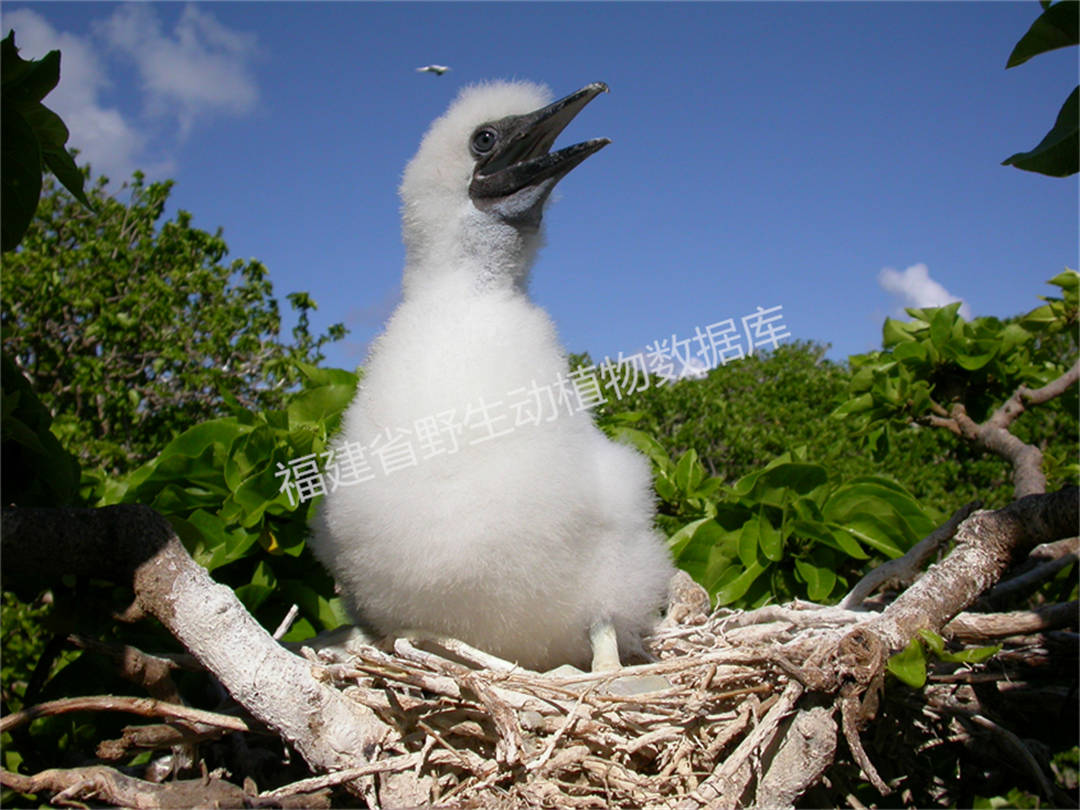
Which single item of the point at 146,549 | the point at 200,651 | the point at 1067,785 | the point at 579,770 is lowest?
the point at 1067,785

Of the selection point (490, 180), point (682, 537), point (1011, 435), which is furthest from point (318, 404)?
point (1011, 435)

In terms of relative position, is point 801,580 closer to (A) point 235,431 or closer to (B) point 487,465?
(B) point 487,465

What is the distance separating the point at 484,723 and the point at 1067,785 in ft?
6.88

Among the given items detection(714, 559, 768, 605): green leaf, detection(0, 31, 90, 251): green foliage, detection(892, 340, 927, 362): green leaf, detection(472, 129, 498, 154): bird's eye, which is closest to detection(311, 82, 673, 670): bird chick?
detection(472, 129, 498, 154): bird's eye

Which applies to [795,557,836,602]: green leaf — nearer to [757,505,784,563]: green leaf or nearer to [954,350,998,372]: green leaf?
[757,505,784,563]: green leaf

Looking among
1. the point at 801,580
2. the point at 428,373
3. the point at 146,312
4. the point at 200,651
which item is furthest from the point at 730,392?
the point at 200,651

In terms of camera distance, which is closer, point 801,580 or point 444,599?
point 444,599

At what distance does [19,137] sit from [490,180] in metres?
1.04

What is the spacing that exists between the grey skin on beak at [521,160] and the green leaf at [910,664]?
1.31 m

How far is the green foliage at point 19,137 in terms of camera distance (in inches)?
52.2

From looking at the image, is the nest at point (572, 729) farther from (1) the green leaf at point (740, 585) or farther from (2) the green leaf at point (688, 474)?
(2) the green leaf at point (688, 474)

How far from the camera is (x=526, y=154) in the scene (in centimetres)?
214

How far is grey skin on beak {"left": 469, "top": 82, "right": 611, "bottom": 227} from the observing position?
2.06m

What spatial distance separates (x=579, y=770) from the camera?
5.04 feet
